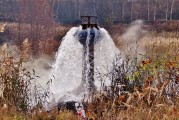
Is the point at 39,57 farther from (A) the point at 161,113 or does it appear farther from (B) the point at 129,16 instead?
(B) the point at 129,16

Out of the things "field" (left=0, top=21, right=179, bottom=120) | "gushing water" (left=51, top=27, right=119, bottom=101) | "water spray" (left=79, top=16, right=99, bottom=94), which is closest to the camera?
"field" (left=0, top=21, right=179, bottom=120)

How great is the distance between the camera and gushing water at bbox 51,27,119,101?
813 cm

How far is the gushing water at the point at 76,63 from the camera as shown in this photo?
8.13m

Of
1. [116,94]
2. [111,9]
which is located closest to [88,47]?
[116,94]

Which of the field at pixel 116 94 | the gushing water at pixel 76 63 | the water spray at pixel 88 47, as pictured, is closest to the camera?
the field at pixel 116 94

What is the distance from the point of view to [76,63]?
9.62m

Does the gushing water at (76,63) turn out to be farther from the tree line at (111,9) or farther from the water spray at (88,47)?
the tree line at (111,9)

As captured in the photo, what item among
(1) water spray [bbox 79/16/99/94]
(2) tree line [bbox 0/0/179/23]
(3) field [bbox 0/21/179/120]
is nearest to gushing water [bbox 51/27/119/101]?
(1) water spray [bbox 79/16/99/94]

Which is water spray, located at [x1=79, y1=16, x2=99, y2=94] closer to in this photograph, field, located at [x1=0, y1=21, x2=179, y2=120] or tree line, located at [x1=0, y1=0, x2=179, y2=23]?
field, located at [x1=0, y1=21, x2=179, y2=120]

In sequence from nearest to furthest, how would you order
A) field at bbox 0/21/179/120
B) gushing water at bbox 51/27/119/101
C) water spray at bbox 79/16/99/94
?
1. field at bbox 0/21/179/120
2. water spray at bbox 79/16/99/94
3. gushing water at bbox 51/27/119/101

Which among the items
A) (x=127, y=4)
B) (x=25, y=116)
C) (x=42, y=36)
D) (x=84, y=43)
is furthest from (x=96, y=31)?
(x=127, y=4)

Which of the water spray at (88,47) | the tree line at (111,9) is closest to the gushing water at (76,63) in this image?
the water spray at (88,47)

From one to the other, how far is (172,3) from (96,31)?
31016mm

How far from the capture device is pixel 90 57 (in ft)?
27.1
